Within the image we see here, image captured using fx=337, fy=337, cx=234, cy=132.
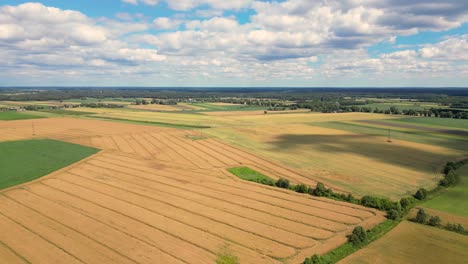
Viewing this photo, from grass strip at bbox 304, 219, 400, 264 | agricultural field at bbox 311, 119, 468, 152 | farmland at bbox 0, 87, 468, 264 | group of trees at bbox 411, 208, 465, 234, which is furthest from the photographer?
agricultural field at bbox 311, 119, 468, 152

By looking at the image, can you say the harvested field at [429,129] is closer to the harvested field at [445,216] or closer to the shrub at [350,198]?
the harvested field at [445,216]

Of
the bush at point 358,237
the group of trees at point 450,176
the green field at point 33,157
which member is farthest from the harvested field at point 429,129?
the green field at point 33,157

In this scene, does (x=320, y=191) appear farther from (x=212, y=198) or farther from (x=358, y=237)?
(x=212, y=198)

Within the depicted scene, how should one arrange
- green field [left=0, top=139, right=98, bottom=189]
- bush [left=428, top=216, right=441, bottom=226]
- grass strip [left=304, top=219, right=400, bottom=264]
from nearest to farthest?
grass strip [left=304, top=219, right=400, bottom=264], bush [left=428, top=216, right=441, bottom=226], green field [left=0, top=139, right=98, bottom=189]

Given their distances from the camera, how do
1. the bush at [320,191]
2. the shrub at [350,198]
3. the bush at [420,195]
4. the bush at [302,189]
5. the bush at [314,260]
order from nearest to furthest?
the bush at [314,260] → the shrub at [350,198] → the bush at [420,195] → the bush at [320,191] → the bush at [302,189]

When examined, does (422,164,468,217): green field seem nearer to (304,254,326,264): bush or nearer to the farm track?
the farm track

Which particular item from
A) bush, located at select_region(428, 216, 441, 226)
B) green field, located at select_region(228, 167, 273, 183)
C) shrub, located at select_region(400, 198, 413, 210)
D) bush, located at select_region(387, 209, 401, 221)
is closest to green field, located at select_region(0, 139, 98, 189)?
green field, located at select_region(228, 167, 273, 183)

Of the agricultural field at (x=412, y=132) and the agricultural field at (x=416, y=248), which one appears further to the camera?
the agricultural field at (x=412, y=132)
